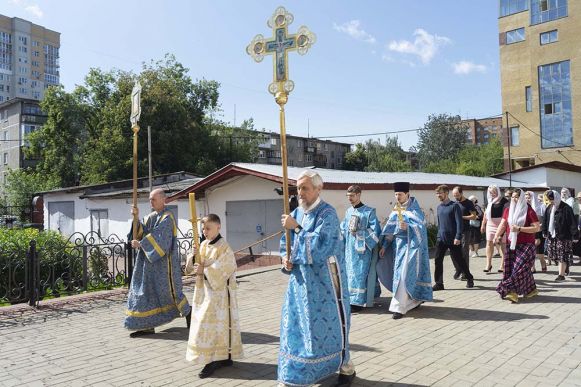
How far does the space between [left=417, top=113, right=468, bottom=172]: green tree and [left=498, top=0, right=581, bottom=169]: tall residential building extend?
1947 centimetres

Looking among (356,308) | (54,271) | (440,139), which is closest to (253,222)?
(54,271)

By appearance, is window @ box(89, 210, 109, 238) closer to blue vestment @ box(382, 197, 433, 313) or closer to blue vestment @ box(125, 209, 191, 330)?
blue vestment @ box(125, 209, 191, 330)

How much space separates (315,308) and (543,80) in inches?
1927

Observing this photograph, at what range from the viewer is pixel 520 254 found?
26.0ft

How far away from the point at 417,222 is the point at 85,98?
137ft

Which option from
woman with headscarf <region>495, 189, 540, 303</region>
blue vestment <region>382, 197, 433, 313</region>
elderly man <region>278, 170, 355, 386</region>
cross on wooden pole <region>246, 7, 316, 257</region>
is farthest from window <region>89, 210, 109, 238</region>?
elderly man <region>278, 170, 355, 386</region>

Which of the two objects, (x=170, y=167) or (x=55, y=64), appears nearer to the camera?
(x=170, y=167)

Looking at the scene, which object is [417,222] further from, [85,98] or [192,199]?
[85,98]

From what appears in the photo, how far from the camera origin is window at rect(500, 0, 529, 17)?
49.2 m

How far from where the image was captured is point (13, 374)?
5.27 meters

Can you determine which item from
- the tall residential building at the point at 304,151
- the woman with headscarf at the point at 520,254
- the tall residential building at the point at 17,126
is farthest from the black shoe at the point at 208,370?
the tall residential building at the point at 17,126

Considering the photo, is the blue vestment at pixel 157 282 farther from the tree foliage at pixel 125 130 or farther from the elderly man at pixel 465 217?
the tree foliage at pixel 125 130

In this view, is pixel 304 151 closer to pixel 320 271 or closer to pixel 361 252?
pixel 361 252

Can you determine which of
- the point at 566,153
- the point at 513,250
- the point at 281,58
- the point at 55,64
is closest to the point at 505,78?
the point at 566,153
